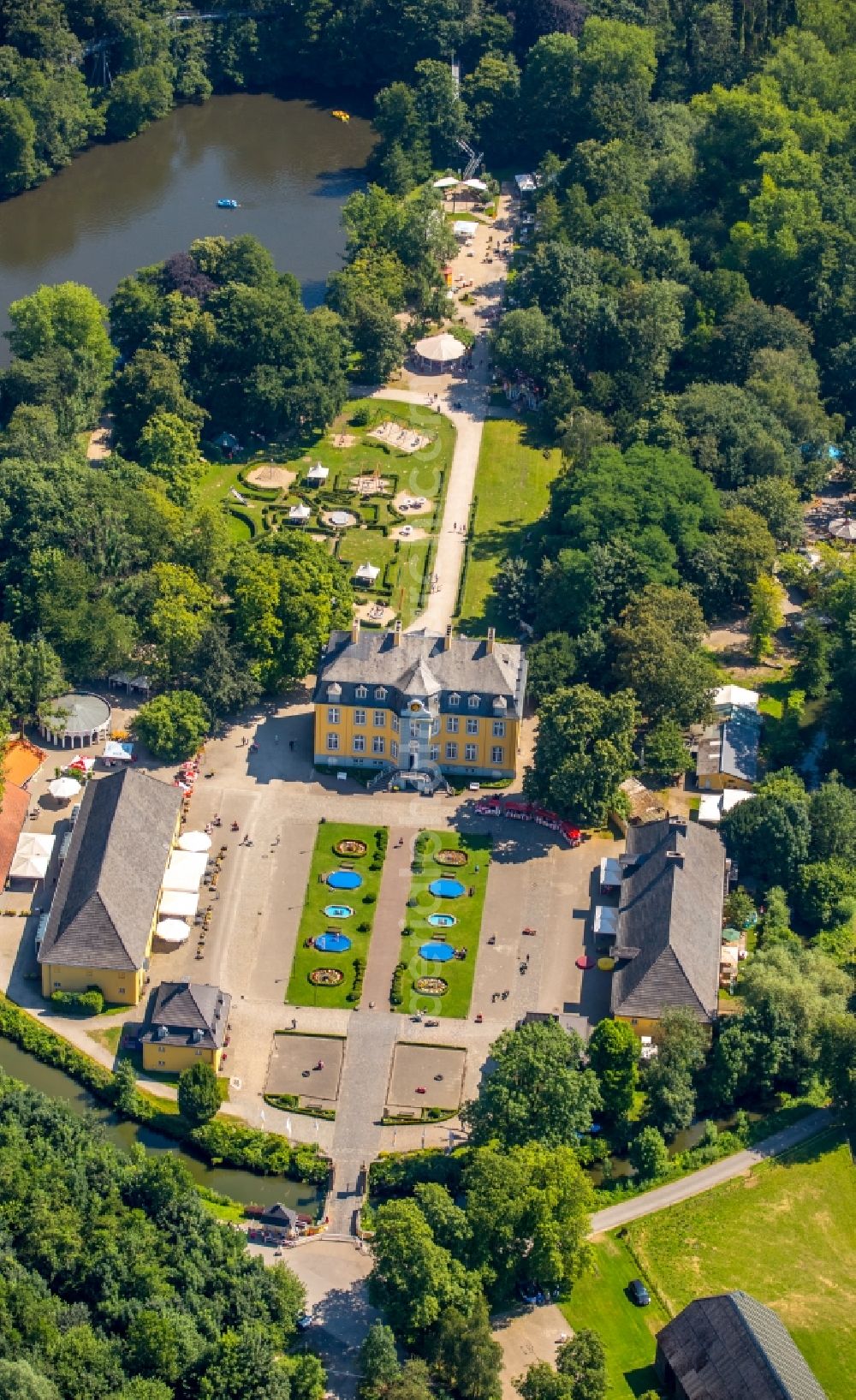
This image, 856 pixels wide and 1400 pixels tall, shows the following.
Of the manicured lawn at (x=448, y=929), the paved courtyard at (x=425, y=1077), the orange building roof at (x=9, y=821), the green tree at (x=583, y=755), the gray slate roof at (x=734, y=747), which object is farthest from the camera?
the gray slate roof at (x=734, y=747)

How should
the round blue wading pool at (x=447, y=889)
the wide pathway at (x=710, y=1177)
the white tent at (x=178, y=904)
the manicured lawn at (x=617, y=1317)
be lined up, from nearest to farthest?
the manicured lawn at (x=617, y=1317) → the wide pathway at (x=710, y=1177) → the white tent at (x=178, y=904) → the round blue wading pool at (x=447, y=889)

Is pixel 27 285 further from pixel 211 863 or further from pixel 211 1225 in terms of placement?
pixel 211 1225

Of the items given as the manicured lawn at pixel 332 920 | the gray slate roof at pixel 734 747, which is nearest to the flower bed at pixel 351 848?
the manicured lawn at pixel 332 920

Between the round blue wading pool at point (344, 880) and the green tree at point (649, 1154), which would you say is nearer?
the green tree at point (649, 1154)

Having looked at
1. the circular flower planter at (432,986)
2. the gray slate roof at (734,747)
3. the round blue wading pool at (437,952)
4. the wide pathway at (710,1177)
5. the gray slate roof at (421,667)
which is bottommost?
the wide pathway at (710,1177)

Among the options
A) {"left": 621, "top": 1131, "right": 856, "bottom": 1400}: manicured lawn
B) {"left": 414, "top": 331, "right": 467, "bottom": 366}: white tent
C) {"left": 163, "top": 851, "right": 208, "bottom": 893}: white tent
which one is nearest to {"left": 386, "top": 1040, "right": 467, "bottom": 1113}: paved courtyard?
{"left": 621, "top": 1131, "right": 856, "bottom": 1400}: manicured lawn

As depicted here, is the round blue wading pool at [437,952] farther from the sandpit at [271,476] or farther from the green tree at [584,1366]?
the sandpit at [271,476]

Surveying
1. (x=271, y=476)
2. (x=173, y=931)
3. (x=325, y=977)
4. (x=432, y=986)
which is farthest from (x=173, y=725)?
(x=271, y=476)
